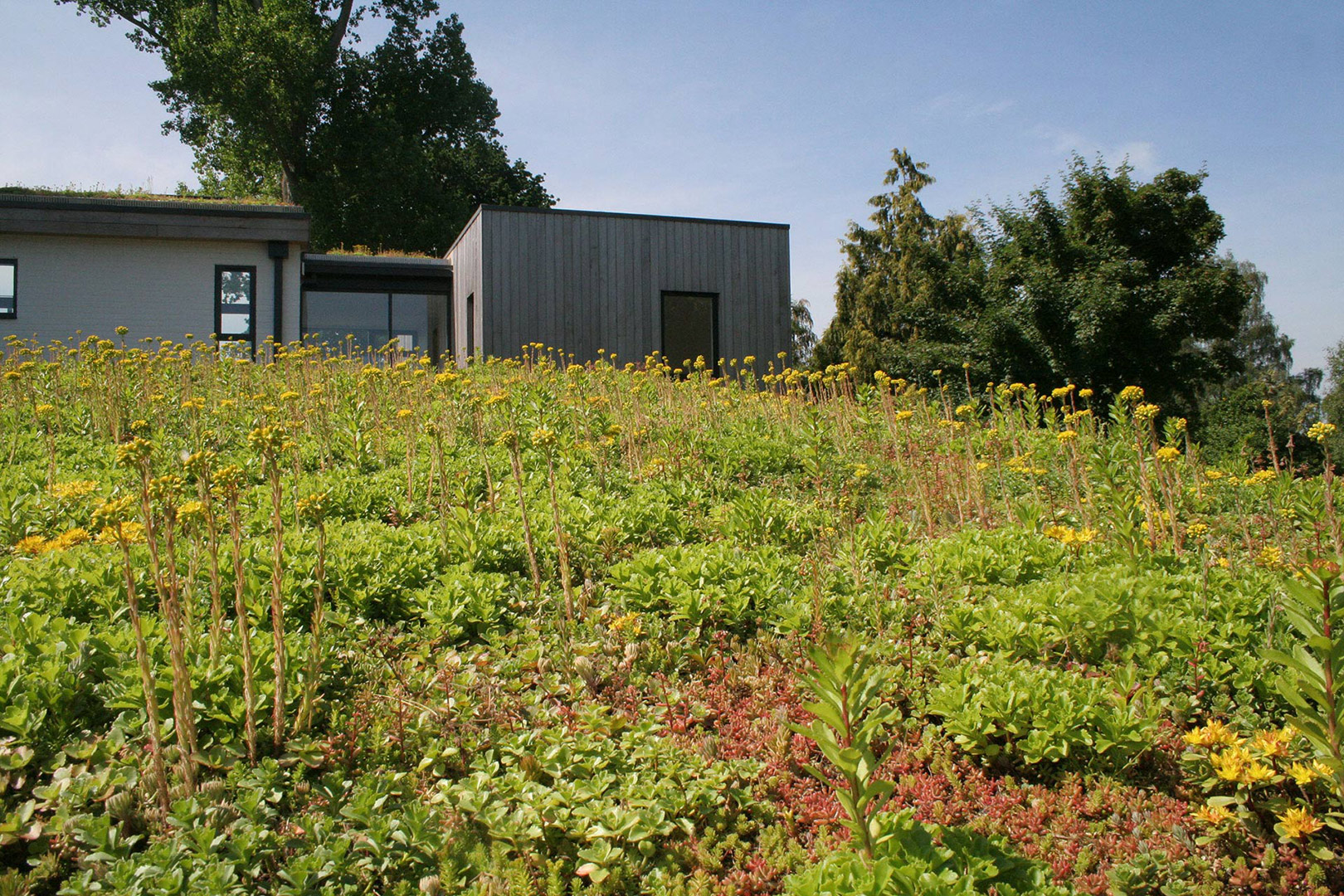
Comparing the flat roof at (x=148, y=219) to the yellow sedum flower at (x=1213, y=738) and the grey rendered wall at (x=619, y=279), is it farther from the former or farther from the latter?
the yellow sedum flower at (x=1213, y=738)

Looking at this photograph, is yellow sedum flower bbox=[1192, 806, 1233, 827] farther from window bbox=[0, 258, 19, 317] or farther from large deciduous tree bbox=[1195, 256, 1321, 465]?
window bbox=[0, 258, 19, 317]

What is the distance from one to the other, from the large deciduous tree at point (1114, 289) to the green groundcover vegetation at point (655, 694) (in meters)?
12.3

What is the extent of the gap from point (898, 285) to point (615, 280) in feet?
42.3

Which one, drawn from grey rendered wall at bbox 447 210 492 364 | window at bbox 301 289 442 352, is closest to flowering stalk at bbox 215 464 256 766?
grey rendered wall at bbox 447 210 492 364

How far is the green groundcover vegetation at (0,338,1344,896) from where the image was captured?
2080 millimetres

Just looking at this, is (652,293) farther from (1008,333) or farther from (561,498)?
(561,498)

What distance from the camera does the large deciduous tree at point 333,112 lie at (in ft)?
84.9

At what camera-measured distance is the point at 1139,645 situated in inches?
113

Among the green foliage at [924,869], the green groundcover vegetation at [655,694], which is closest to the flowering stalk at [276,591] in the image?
the green groundcover vegetation at [655,694]

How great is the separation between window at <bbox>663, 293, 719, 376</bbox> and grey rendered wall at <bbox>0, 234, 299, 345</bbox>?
7.90 meters

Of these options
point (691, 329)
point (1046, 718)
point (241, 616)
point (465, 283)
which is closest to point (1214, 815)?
point (1046, 718)

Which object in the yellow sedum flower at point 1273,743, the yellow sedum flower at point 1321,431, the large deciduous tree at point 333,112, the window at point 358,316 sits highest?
the large deciduous tree at point 333,112

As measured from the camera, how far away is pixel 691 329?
66.4 ft

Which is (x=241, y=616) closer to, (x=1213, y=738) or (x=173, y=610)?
(x=173, y=610)
